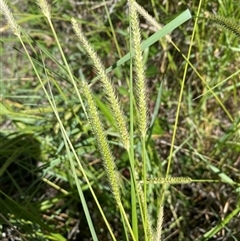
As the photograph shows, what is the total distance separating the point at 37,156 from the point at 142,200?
32.2 inches

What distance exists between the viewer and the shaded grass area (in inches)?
58.7

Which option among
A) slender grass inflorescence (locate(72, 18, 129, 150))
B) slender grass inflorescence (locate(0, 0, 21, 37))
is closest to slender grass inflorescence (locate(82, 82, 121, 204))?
slender grass inflorescence (locate(72, 18, 129, 150))

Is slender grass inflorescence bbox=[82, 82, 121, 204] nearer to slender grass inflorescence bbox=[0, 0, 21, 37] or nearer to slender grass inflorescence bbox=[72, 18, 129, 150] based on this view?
slender grass inflorescence bbox=[72, 18, 129, 150]

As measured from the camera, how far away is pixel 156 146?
1710 mm

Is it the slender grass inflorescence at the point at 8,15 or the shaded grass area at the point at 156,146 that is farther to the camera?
the shaded grass area at the point at 156,146

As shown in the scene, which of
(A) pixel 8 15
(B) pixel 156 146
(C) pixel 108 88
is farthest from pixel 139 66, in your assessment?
(B) pixel 156 146

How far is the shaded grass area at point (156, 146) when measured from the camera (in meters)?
1.49

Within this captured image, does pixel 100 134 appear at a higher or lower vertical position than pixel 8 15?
lower

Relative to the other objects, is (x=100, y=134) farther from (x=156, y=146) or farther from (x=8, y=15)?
(x=156, y=146)

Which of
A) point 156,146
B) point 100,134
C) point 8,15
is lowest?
point 156,146

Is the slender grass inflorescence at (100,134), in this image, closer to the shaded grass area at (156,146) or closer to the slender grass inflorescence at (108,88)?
the slender grass inflorescence at (108,88)

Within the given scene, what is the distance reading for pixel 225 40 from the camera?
5.21 ft

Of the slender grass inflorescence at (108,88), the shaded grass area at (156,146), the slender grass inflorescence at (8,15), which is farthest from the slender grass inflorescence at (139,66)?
the shaded grass area at (156,146)

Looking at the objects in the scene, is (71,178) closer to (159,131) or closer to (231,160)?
(159,131)
